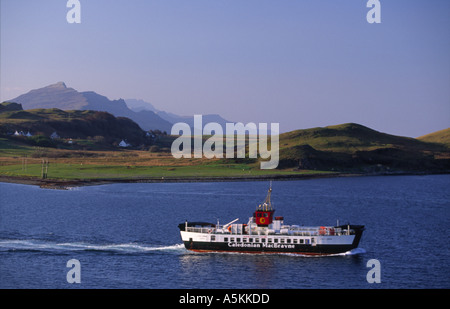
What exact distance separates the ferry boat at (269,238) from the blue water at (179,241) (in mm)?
1371

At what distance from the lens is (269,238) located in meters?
75.3

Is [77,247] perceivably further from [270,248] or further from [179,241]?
[270,248]

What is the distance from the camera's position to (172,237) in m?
85.9

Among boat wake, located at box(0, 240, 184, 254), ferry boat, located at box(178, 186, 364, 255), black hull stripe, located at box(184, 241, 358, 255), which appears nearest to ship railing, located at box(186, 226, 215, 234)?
ferry boat, located at box(178, 186, 364, 255)

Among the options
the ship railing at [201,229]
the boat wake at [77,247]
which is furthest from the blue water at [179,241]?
the ship railing at [201,229]

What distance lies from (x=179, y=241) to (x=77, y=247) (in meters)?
14.6

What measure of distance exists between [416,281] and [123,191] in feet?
317

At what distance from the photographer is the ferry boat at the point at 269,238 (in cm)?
7462

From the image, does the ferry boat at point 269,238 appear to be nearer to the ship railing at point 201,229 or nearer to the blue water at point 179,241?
the ship railing at point 201,229

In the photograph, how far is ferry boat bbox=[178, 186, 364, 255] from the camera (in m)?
74.6
